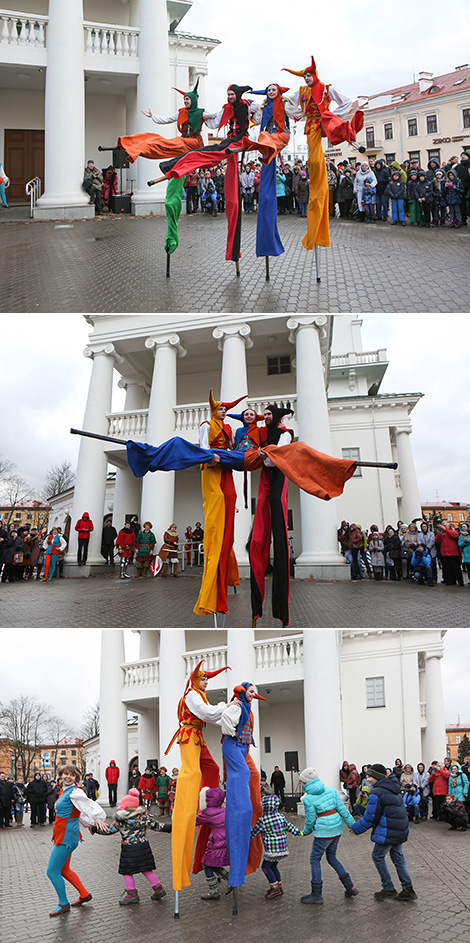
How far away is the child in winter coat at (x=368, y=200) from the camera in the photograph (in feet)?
62.6

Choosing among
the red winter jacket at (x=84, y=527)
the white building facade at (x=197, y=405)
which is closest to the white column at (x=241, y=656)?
the white building facade at (x=197, y=405)

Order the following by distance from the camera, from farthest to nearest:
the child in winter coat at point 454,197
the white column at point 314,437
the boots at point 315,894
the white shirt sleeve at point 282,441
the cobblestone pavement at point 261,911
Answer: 1. the child in winter coat at point 454,197
2. the white column at point 314,437
3. the white shirt sleeve at point 282,441
4. the boots at point 315,894
5. the cobblestone pavement at point 261,911

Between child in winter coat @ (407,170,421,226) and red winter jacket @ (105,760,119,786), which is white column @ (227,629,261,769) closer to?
red winter jacket @ (105,760,119,786)

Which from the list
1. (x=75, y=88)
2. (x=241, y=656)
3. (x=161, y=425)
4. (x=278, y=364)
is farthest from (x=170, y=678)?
(x=75, y=88)

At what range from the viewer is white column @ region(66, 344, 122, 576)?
19.7 m

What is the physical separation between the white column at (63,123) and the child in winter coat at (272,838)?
17586 millimetres

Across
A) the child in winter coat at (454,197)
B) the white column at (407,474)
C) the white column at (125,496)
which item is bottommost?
the white column at (125,496)

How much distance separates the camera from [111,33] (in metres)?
22.2

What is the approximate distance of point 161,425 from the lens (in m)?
20.1

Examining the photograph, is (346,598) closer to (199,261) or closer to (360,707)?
(199,261)

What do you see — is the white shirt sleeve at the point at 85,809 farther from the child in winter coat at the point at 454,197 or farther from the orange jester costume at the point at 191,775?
the child in winter coat at the point at 454,197

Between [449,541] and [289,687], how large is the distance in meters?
7.35

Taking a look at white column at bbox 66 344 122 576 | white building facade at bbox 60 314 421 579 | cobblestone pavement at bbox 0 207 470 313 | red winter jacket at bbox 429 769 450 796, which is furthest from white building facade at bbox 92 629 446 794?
cobblestone pavement at bbox 0 207 470 313

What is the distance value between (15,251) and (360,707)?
1679cm
